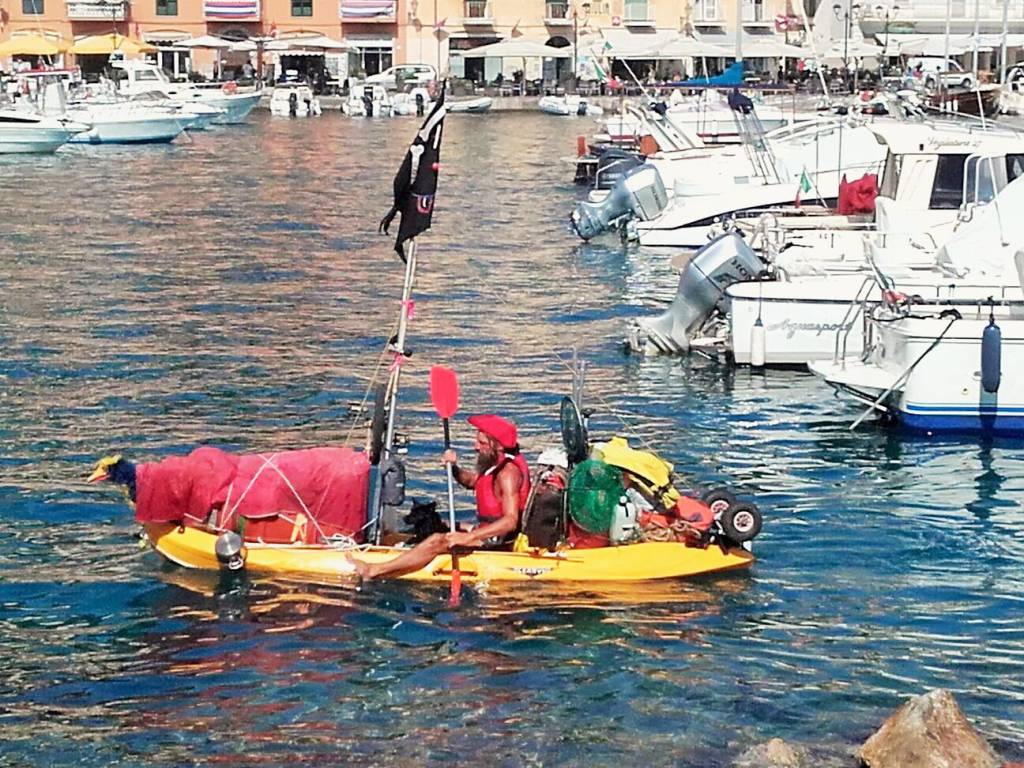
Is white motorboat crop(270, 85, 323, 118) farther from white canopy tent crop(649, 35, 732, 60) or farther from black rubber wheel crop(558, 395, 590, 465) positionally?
black rubber wheel crop(558, 395, 590, 465)

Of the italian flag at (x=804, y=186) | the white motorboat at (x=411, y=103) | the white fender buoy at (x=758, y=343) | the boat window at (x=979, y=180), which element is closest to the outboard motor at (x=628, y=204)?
the italian flag at (x=804, y=186)

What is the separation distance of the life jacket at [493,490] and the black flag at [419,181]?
6.34 feet

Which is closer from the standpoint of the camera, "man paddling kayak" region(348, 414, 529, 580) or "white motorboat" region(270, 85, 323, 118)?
"man paddling kayak" region(348, 414, 529, 580)

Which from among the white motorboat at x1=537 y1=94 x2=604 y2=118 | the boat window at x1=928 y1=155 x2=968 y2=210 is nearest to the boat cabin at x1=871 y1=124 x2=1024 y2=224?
the boat window at x1=928 y1=155 x2=968 y2=210

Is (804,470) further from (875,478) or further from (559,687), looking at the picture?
(559,687)

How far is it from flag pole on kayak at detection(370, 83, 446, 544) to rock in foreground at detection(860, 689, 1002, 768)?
4.90 m

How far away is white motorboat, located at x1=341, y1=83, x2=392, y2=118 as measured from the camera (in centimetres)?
8138

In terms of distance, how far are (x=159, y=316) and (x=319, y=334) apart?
2.68m

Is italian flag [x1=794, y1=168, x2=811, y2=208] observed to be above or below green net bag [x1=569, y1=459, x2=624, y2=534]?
above

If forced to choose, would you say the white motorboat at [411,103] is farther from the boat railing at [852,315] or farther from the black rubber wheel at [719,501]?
the black rubber wheel at [719,501]

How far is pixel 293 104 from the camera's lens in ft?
267

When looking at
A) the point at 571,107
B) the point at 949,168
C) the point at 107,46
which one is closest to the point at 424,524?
the point at 949,168

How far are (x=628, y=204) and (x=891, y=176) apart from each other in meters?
10.7

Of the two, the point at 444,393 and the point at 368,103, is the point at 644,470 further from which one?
the point at 368,103
